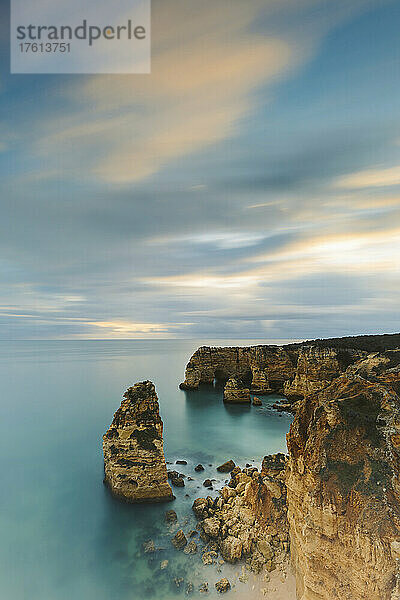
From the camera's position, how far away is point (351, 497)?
673 cm

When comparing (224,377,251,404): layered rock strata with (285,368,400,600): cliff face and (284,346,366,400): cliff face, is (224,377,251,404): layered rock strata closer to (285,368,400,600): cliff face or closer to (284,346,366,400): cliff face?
(284,346,366,400): cliff face

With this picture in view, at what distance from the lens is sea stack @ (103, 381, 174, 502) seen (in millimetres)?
15906

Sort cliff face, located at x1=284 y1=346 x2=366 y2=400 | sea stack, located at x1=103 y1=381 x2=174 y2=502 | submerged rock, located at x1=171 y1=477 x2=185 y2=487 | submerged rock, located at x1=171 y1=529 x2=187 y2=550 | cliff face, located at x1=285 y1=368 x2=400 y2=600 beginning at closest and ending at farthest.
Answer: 1. cliff face, located at x1=285 y1=368 x2=400 y2=600
2. submerged rock, located at x1=171 y1=529 x2=187 y2=550
3. sea stack, located at x1=103 y1=381 x2=174 y2=502
4. submerged rock, located at x1=171 y1=477 x2=185 y2=487
5. cliff face, located at x1=284 y1=346 x2=366 y2=400

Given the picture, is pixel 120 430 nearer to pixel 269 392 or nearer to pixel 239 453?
pixel 239 453

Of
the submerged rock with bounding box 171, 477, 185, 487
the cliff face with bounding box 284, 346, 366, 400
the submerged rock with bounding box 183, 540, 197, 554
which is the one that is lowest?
the submerged rock with bounding box 171, 477, 185, 487

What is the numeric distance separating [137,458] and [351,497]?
457 inches

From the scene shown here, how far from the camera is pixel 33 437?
28.1 meters

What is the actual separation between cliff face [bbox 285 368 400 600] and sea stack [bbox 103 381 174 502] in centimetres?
946

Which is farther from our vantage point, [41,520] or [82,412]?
[82,412]

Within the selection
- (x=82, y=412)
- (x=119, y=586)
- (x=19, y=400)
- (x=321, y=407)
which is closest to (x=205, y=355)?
(x=82, y=412)

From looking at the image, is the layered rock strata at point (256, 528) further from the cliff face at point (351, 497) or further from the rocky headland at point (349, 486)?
the cliff face at point (351, 497)

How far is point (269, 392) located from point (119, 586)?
129ft

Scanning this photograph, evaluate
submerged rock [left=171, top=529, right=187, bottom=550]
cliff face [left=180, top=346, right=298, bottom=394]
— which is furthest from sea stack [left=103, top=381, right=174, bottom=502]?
cliff face [left=180, top=346, right=298, bottom=394]

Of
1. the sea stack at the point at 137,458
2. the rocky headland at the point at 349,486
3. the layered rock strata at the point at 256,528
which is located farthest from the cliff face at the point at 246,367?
the rocky headland at the point at 349,486
